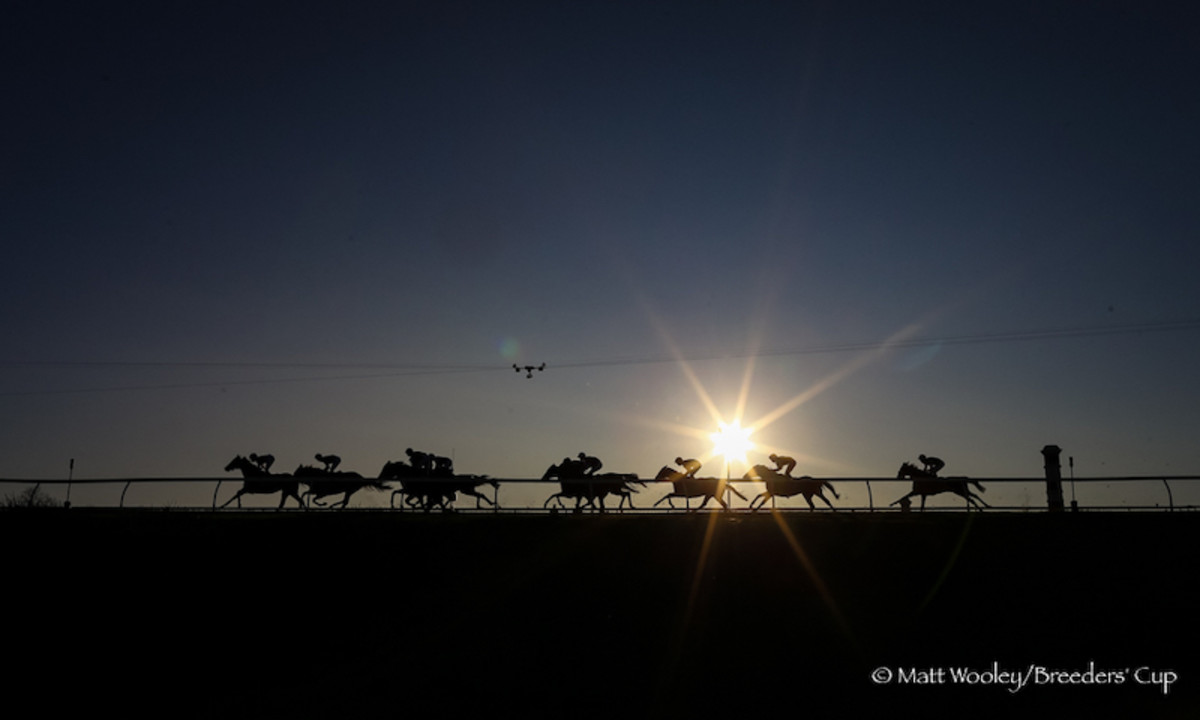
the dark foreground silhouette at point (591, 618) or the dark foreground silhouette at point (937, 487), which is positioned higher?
the dark foreground silhouette at point (937, 487)

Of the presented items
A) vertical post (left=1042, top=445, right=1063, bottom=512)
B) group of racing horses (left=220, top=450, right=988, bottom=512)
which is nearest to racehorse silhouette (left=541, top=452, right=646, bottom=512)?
group of racing horses (left=220, top=450, right=988, bottom=512)

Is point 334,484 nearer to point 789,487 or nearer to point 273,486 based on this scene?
point 273,486

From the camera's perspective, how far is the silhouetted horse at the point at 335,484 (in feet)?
96.8

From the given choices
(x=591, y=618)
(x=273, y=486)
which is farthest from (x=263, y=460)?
(x=591, y=618)

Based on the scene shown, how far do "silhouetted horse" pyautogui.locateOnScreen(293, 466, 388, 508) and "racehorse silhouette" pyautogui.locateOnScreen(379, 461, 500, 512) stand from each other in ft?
1.67

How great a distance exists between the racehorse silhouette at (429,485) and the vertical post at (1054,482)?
1458 centimetres

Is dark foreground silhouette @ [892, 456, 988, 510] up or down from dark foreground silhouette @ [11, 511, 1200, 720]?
up

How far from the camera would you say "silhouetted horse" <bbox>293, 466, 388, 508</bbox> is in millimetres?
29500

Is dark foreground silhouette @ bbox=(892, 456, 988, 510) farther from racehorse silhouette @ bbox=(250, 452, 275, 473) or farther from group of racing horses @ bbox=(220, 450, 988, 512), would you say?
racehorse silhouette @ bbox=(250, 452, 275, 473)

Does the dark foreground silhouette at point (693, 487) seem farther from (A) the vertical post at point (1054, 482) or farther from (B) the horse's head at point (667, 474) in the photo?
(A) the vertical post at point (1054, 482)

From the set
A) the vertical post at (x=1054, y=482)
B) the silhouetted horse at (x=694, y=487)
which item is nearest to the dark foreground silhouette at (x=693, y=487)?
the silhouetted horse at (x=694, y=487)

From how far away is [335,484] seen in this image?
29953 millimetres

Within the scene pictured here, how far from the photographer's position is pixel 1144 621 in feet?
52.4

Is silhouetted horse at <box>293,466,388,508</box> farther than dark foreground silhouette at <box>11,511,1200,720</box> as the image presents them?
Yes
